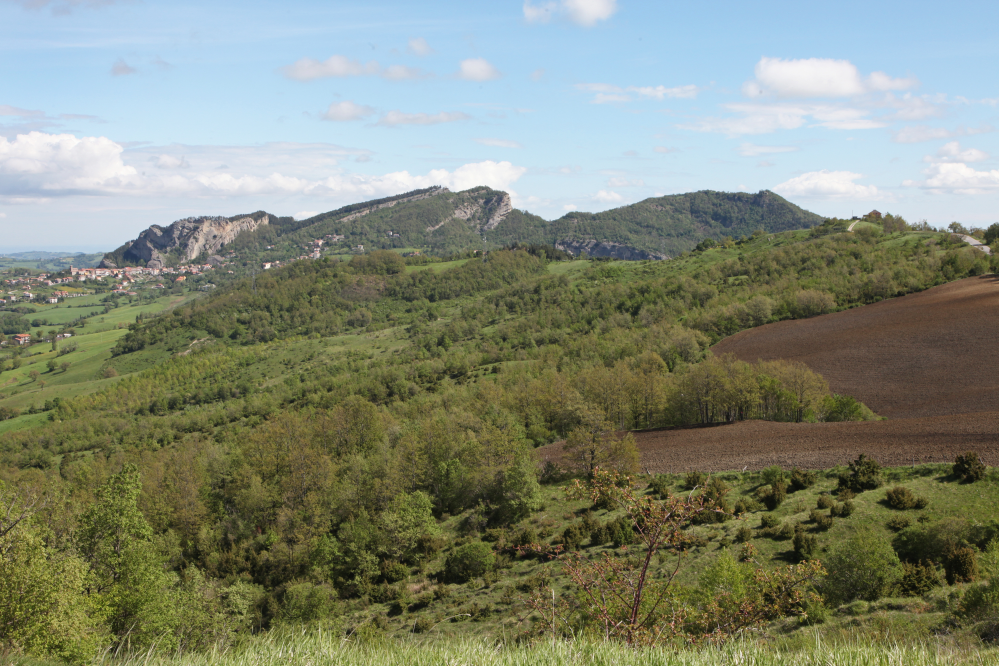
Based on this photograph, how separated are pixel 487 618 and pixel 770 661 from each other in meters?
22.4

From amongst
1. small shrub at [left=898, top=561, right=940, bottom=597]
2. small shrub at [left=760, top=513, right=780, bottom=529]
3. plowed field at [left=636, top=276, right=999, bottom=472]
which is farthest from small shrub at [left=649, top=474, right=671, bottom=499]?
small shrub at [left=898, top=561, right=940, bottom=597]

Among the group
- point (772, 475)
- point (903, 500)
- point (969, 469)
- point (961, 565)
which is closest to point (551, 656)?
point (961, 565)

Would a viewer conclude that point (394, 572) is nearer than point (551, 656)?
No

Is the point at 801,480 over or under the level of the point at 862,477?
under

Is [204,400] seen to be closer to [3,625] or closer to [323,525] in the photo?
[323,525]

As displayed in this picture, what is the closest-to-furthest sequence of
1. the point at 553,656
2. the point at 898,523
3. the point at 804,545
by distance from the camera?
the point at 553,656 → the point at 804,545 → the point at 898,523

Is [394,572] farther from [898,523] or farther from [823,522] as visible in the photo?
[898,523]

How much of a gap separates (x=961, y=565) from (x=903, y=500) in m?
6.81

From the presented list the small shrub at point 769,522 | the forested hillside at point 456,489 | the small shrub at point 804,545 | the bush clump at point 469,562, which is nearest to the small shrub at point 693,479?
the forested hillside at point 456,489

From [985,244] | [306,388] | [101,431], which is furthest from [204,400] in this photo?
[985,244]

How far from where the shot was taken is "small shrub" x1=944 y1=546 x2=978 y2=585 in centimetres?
1959

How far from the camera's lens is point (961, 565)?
20016 millimetres

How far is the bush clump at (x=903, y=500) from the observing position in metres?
26.1

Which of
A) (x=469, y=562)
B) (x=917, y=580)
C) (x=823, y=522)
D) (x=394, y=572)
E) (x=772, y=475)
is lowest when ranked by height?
(x=394, y=572)
